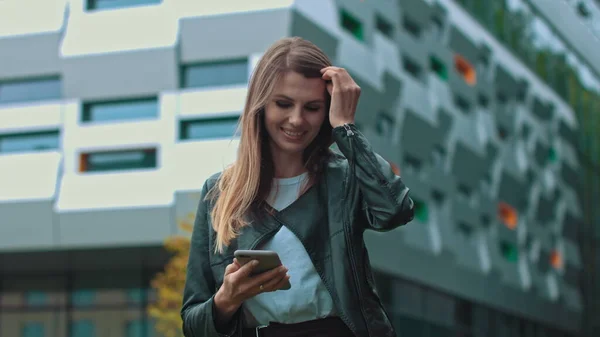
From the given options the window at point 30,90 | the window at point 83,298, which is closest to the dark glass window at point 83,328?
the window at point 83,298

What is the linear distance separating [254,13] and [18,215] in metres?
7.34

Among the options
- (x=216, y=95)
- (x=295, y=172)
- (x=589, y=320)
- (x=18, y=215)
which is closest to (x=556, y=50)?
(x=589, y=320)

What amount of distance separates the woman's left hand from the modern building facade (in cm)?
1513

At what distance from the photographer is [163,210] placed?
23406 millimetres

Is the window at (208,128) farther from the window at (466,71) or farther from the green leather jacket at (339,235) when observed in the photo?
the green leather jacket at (339,235)

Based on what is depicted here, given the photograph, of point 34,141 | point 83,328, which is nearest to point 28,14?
point 34,141

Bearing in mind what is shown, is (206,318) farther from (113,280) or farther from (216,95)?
(113,280)

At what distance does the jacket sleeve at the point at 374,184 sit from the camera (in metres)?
2.65

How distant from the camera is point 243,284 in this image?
8.30 ft

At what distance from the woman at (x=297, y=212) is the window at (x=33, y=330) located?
2577cm

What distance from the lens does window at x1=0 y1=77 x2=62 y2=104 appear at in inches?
999

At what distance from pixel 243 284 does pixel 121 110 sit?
890 inches

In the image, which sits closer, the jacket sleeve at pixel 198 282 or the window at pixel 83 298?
the jacket sleeve at pixel 198 282

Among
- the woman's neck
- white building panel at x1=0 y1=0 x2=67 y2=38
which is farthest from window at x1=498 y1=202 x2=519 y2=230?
the woman's neck
